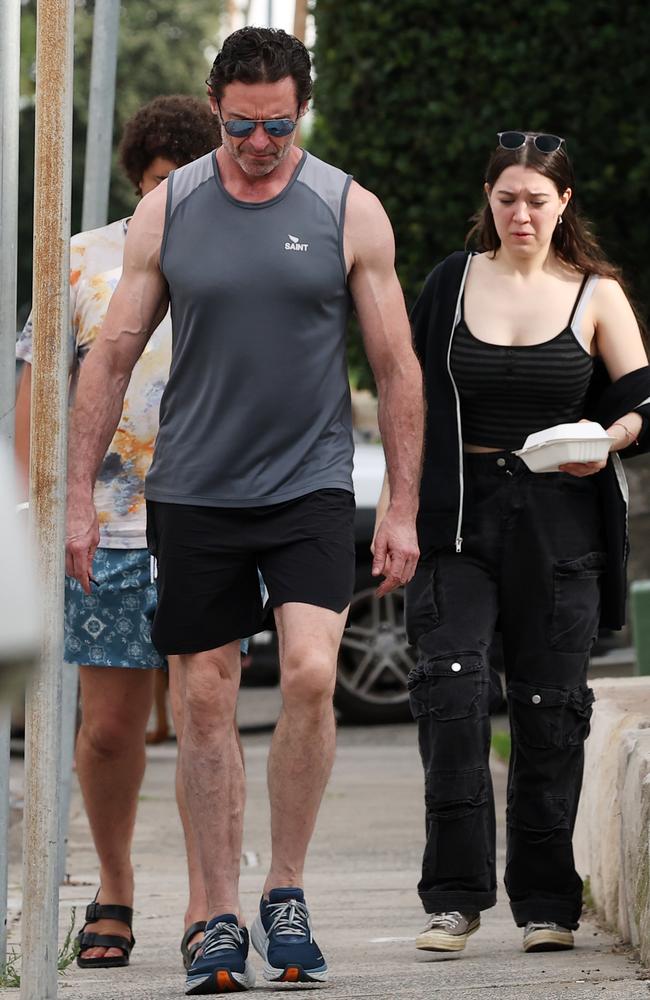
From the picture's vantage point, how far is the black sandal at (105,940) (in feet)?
14.8

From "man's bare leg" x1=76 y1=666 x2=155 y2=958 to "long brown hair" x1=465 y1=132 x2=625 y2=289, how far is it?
1357 millimetres

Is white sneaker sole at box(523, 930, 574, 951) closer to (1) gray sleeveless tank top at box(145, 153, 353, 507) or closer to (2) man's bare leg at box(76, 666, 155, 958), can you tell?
(2) man's bare leg at box(76, 666, 155, 958)

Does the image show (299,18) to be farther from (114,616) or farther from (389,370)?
(389,370)

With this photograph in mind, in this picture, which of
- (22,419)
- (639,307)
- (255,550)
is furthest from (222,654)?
(639,307)

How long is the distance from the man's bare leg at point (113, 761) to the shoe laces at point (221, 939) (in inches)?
29.9

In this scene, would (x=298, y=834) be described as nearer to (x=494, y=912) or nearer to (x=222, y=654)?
(x=222, y=654)

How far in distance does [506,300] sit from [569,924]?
1.43 metres

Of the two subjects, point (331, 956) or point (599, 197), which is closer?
point (331, 956)

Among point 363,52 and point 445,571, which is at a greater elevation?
point 363,52

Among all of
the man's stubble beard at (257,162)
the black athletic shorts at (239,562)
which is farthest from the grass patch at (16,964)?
the man's stubble beard at (257,162)

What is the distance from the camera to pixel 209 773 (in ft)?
13.2

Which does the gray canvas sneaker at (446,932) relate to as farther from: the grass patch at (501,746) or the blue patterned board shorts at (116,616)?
the grass patch at (501,746)

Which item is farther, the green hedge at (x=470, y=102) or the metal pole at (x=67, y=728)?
the green hedge at (x=470, y=102)

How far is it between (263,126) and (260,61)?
138mm
